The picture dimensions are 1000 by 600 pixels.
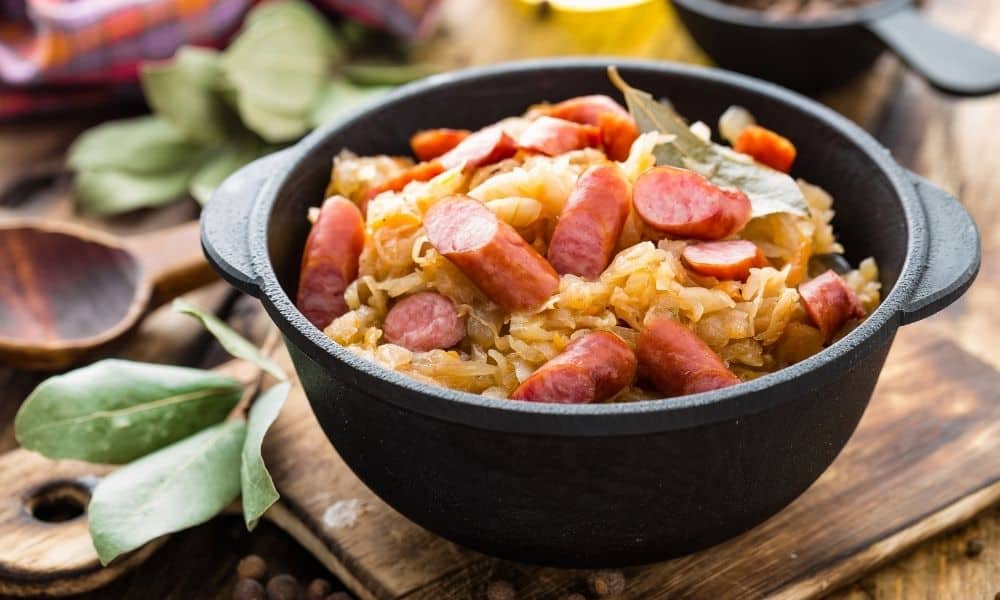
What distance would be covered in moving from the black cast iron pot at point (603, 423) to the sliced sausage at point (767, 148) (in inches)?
5.1

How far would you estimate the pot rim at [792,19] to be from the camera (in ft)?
11.4

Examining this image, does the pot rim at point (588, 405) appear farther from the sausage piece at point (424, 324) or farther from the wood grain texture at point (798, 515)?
the wood grain texture at point (798, 515)

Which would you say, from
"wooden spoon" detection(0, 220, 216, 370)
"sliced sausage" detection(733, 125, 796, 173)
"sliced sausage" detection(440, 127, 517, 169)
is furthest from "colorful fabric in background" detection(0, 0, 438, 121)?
"sliced sausage" detection(733, 125, 796, 173)

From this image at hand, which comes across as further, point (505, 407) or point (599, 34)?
point (599, 34)

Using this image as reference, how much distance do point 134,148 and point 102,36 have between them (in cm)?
42

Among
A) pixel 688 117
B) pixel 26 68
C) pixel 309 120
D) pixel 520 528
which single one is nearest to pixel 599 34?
pixel 309 120

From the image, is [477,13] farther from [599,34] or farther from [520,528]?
[520,528]

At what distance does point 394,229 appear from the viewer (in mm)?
2191

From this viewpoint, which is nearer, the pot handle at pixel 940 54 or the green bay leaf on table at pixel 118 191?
the pot handle at pixel 940 54

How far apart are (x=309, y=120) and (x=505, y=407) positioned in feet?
6.85

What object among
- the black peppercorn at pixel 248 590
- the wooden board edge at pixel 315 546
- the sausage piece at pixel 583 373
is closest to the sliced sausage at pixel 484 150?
the sausage piece at pixel 583 373

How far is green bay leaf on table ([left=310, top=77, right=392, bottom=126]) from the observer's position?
11.8 feet

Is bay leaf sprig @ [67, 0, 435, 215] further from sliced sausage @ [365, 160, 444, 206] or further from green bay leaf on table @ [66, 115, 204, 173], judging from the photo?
sliced sausage @ [365, 160, 444, 206]

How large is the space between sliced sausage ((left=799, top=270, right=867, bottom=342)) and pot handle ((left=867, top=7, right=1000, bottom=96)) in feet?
4.21
